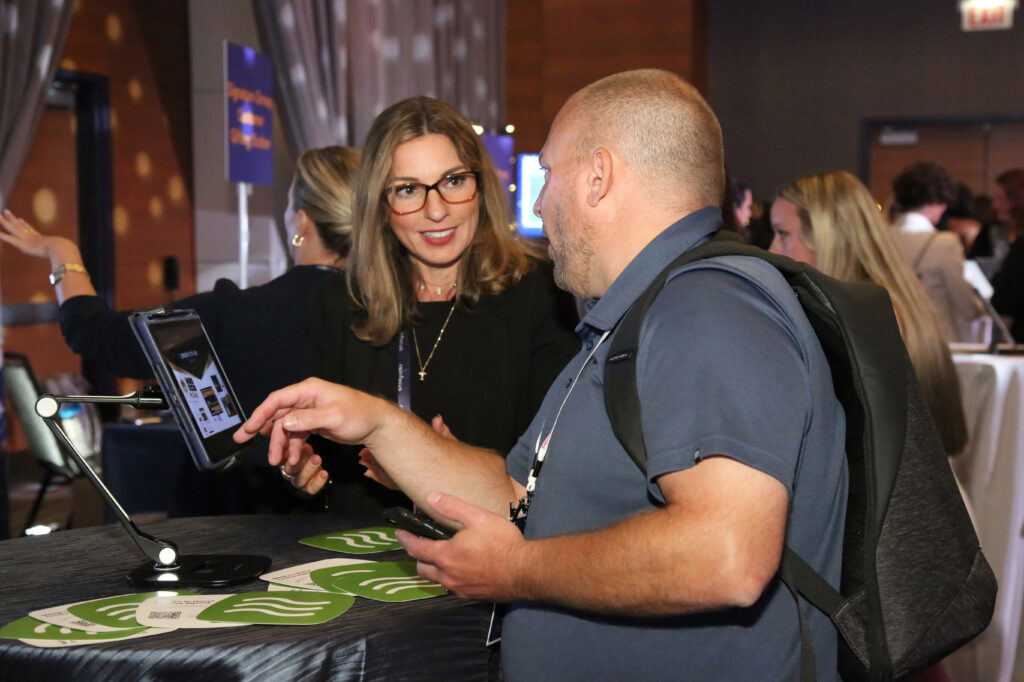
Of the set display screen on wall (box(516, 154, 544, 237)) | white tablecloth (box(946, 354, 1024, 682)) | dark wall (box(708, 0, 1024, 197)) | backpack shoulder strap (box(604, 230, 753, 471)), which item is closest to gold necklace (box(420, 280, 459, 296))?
backpack shoulder strap (box(604, 230, 753, 471))

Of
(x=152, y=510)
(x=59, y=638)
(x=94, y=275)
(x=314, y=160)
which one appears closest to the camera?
(x=59, y=638)

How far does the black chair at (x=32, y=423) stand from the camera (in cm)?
457

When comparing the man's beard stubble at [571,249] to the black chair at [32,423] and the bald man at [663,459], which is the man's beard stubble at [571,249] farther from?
the black chair at [32,423]

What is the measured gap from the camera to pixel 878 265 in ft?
9.78

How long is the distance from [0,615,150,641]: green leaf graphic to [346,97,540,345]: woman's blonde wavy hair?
0.98 metres

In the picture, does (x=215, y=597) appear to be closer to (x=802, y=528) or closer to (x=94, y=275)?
(x=802, y=528)

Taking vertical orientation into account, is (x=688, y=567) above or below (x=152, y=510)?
above

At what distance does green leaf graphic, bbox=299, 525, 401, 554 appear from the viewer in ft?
6.05

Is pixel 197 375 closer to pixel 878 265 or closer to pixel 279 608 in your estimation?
pixel 279 608

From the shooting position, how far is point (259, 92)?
5316 millimetres

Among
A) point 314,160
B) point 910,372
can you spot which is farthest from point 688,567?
point 314,160

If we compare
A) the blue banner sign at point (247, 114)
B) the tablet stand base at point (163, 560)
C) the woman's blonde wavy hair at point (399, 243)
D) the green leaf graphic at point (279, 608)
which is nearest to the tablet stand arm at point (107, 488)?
the tablet stand base at point (163, 560)

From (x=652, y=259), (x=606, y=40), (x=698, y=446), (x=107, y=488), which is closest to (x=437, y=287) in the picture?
(x=107, y=488)

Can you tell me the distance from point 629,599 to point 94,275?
250 inches
